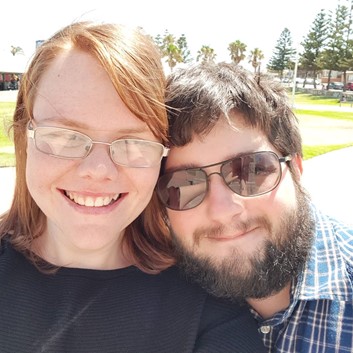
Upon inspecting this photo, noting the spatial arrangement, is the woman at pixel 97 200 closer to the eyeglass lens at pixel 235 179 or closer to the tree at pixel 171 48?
the eyeglass lens at pixel 235 179

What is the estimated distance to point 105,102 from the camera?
1764 millimetres

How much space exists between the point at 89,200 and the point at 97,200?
0.03 metres

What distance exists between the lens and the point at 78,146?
176 centimetres

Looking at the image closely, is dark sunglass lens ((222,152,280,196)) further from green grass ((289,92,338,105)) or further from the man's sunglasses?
green grass ((289,92,338,105))

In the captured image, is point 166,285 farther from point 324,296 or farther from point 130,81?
point 130,81

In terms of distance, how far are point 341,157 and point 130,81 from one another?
37.2 feet

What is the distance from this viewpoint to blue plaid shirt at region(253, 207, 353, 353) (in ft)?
5.92

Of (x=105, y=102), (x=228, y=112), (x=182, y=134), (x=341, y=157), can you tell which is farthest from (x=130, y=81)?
(x=341, y=157)

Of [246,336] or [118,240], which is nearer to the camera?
[246,336]

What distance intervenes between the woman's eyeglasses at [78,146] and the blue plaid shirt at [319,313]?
884mm

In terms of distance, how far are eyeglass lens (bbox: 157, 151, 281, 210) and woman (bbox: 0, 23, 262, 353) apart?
0.18 m

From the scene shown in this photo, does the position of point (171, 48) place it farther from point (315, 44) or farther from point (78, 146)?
point (78, 146)

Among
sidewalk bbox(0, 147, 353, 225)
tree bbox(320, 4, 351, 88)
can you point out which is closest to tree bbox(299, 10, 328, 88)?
tree bbox(320, 4, 351, 88)

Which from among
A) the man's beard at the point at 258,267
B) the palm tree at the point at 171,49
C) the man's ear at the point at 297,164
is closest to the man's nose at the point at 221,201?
the man's beard at the point at 258,267
